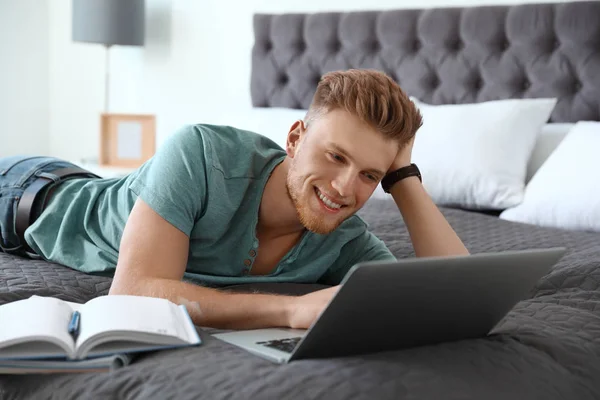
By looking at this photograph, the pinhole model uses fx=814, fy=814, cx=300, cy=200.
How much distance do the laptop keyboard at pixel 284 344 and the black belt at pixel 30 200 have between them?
3.14 feet

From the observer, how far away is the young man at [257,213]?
4.42ft

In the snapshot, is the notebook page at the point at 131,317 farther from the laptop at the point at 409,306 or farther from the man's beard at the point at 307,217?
the man's beard at the point at 307,217

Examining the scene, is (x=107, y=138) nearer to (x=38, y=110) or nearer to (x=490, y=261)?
(x=38, y=110)

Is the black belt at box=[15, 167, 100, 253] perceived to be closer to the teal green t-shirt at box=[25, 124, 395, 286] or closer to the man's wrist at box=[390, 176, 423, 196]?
the teal green t-shirt at box=[25, 124, 395, 286]

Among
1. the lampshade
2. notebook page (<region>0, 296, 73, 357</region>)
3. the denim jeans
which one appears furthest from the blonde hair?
the lampshade

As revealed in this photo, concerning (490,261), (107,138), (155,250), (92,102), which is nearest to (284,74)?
(107,138)

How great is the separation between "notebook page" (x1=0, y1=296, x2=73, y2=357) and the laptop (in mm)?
232

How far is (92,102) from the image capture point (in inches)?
178

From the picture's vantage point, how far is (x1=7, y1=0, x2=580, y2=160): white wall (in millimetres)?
3947

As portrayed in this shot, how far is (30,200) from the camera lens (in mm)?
1910

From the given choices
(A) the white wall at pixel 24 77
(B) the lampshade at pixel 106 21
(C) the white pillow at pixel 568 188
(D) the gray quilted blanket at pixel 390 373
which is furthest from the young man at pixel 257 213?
(A) the white wall at pixel 24 77

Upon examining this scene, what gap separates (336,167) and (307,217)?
0.37 feet

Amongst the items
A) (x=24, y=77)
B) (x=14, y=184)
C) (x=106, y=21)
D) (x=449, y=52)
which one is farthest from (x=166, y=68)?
(x=14, y=184)

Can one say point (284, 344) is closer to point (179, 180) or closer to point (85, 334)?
point (85, 334)
